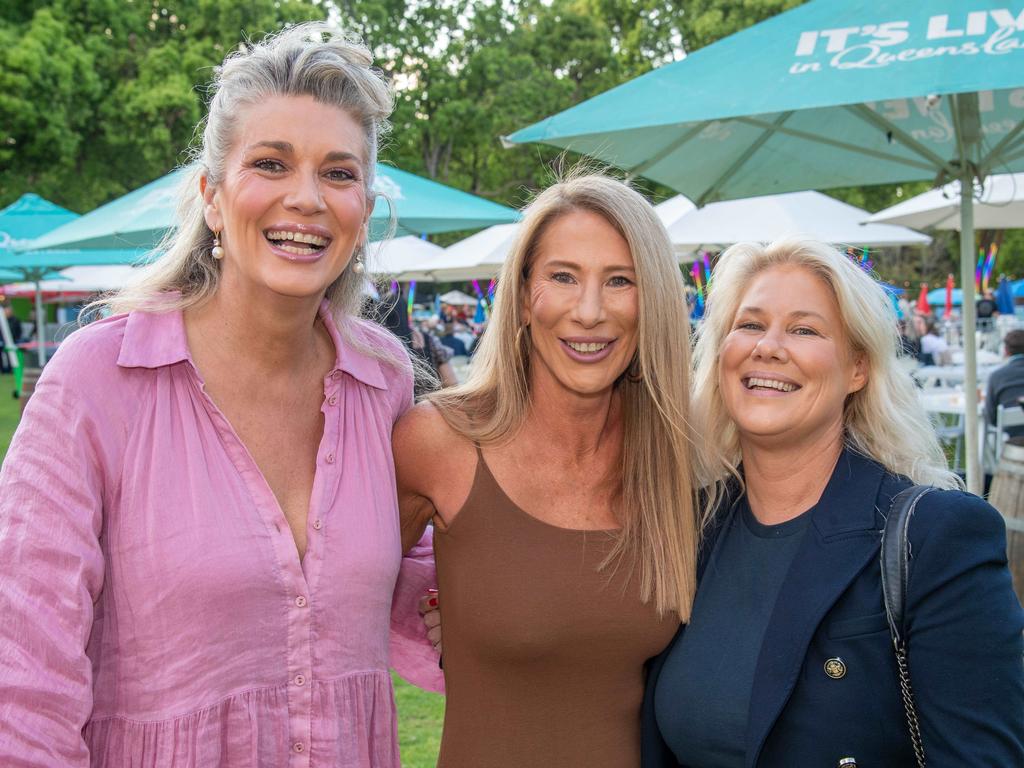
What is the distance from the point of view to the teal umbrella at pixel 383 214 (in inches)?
321

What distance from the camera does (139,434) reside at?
203 centimetres

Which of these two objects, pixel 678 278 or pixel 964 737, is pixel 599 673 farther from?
pixel 678 278

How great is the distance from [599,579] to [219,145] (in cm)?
144

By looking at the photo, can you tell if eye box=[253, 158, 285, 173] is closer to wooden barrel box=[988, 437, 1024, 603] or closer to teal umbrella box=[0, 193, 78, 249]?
wooden barrel box=[988, 437, 1024, 603]

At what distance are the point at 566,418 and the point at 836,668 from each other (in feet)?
3.39

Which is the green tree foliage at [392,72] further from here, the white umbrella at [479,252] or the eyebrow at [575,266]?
the eyebrow at [575,266]

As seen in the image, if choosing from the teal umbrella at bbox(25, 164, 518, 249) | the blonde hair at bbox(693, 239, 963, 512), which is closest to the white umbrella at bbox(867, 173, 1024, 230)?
the teal umbrella at bbox(25, 164, 518, 249)

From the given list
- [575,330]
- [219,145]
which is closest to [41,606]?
[219,145]

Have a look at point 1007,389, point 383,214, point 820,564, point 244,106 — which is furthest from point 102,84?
point 820,564

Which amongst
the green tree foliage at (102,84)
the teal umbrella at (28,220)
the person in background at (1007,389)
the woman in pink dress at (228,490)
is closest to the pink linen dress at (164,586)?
the woman in pink dress at (228,490)

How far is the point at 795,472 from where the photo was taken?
99.5 inches

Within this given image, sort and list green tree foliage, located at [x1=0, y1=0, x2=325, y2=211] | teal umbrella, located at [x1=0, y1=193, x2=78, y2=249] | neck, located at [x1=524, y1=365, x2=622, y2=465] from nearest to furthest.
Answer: neck, located at [x1=524, y1=365, x2=622, y2=465]
teal umbrella, located at [x1=0, y1=193, x2=78, y2=249]
green tree foliage, located at [x1=0, y1=0, x2=325, y2=211]

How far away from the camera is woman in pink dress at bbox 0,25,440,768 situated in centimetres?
185

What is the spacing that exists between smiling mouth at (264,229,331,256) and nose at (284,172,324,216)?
5 centimetres
